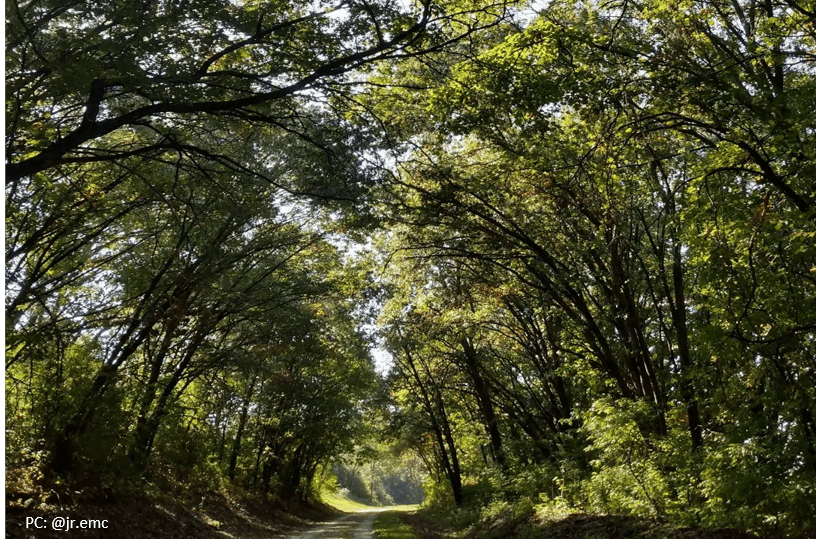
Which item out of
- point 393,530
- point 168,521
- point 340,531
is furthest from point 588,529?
point 340,531

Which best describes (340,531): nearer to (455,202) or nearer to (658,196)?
(455,202)

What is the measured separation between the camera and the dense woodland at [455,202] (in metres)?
6.62

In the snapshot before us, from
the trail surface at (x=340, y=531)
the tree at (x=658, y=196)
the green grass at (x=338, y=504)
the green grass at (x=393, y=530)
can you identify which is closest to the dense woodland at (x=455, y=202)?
the tree at (x=658, y=196)

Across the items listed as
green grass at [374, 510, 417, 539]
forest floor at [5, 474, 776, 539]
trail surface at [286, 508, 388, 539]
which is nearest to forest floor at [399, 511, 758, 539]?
forest floor at [5, 474, 776, 539]

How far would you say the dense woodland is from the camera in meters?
6.62

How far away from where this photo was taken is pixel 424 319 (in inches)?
678

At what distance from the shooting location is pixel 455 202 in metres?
11.3

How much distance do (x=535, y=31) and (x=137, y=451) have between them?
11845mm

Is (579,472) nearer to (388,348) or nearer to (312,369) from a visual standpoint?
(388,348)

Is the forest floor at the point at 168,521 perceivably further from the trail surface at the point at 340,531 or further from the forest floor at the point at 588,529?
the trail surface at the point at 340,531

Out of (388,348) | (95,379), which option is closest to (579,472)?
(95,379)

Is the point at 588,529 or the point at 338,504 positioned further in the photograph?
the point at 338,504

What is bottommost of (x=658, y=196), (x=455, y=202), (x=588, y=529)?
(x=588, y=529)

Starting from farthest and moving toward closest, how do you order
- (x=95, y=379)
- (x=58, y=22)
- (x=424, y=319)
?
(x=424, y=319), (x=95, y=379), (x=58, y=22)
